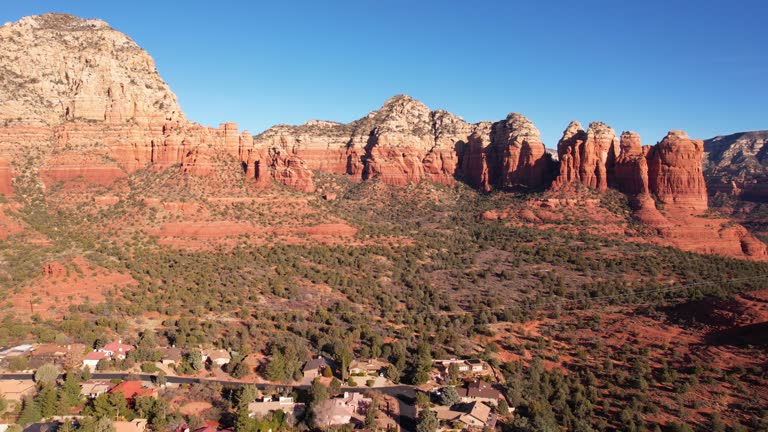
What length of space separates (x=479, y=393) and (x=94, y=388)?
2458cm

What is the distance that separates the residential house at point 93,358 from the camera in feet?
119

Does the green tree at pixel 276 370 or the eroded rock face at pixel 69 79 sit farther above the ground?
the eroded rock face at pixel 69 79

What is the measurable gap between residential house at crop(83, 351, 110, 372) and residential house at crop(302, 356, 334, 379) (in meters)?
13.9

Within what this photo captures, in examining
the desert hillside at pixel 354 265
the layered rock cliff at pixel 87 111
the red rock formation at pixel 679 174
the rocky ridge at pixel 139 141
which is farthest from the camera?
the red rock formation at pixel 679 174

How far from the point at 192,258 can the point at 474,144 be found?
65927mm

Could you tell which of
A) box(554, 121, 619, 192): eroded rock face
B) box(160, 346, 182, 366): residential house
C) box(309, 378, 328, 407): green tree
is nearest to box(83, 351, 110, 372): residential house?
box(160, 346, 182, 366): residential house

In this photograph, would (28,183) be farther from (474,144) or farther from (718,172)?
(718,172)

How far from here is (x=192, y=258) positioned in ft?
184

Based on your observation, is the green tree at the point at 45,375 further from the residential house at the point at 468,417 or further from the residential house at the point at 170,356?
the residential house at the point at 468,417

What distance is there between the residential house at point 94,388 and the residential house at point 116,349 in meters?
3.26

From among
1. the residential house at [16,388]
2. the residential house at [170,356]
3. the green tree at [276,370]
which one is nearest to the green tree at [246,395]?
the green tree at [276,370]

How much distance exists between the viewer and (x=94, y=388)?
3294 cm


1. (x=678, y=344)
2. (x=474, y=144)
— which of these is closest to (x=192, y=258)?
(x=678, y=344)

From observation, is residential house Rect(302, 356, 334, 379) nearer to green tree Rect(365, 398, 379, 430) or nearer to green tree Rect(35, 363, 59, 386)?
green tree Rect(365, 398, 379, 430)
